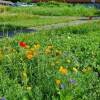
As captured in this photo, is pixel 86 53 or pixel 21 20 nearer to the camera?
pixel 86 53

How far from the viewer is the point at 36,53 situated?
6176 mm

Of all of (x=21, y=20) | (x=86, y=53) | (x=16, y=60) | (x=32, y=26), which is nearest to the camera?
(x=16, y=60)

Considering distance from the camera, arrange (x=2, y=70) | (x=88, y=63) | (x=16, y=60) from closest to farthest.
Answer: (x=2, y=70) → (x=16, y=60) → (x=88, y=63)

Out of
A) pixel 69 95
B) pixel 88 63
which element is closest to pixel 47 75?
pixel 69 95

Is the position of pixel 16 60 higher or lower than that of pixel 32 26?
higher

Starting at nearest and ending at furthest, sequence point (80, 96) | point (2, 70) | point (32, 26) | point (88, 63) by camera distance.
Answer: point (80, 96) → point (2, 70) → point (88, 63) → point (32, 26)

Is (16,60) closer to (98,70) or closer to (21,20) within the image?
(98,70)

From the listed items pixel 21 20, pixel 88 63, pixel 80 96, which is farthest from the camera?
pixel 21 20

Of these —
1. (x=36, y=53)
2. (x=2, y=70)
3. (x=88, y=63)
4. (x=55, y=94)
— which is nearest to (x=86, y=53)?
(x=88, y=63)

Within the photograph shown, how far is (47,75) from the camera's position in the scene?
17.9 ft

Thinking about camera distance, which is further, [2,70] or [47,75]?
[2,70]

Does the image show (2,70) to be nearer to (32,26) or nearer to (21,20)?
(32,26)

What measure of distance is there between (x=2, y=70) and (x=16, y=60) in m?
0.51

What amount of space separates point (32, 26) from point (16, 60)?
12.5 meters
